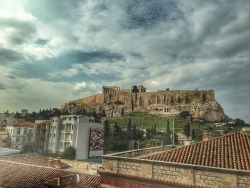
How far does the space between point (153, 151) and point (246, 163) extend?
30.9ft

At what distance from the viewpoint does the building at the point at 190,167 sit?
43.2ft

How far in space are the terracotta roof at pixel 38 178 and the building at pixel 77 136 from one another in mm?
42838

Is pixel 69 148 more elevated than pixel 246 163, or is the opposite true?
pixel 246 163

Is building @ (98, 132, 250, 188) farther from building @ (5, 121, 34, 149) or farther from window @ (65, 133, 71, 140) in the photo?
building @ (5, 121, 34, 149)

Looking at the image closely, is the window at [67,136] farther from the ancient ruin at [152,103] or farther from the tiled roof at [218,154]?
the ancient ruin at [152,103]

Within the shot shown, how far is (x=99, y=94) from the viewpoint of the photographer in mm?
194625

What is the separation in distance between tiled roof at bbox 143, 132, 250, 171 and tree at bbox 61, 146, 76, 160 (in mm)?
51952

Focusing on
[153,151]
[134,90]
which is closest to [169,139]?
[153,151]

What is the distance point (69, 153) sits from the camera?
64562 mm

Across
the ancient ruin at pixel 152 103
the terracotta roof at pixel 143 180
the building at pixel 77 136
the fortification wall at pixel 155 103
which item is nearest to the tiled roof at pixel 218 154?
the terracotta roof at pixel 143 180

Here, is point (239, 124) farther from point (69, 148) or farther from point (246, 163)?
point (246, 163)

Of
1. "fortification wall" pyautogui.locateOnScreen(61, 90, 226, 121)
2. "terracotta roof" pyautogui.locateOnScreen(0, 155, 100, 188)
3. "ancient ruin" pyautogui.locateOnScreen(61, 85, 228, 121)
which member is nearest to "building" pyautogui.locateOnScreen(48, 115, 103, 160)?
"terracotta roof" pyautogui.locateOnScreen(0, 155, 100, 188)

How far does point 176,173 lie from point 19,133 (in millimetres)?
80682

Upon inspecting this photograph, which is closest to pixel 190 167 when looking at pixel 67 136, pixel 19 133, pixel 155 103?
pixel 67 136
